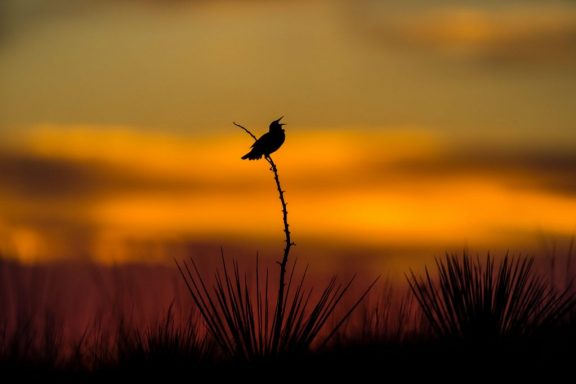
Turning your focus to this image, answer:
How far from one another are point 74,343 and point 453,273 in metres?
3.28

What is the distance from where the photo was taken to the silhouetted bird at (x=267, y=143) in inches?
404

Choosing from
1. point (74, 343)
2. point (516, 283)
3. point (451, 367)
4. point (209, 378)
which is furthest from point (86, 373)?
point (516, 283)

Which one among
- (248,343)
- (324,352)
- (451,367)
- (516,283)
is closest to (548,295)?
(516,283)

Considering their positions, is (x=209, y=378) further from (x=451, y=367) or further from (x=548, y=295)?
(x=548, y=295)

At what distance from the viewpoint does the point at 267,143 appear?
33.9ft

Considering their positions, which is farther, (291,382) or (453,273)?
(453,273)

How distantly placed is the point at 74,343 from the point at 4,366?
0.72 m

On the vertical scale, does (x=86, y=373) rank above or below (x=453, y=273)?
below

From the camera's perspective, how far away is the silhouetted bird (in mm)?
10258

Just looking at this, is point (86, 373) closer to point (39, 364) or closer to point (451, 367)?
point (39, 364)

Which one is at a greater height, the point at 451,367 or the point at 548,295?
the point at 548,295

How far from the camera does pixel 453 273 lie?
383 inches

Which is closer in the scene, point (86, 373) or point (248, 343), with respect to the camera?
point (248, 343)

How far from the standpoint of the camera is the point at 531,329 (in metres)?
9.51
